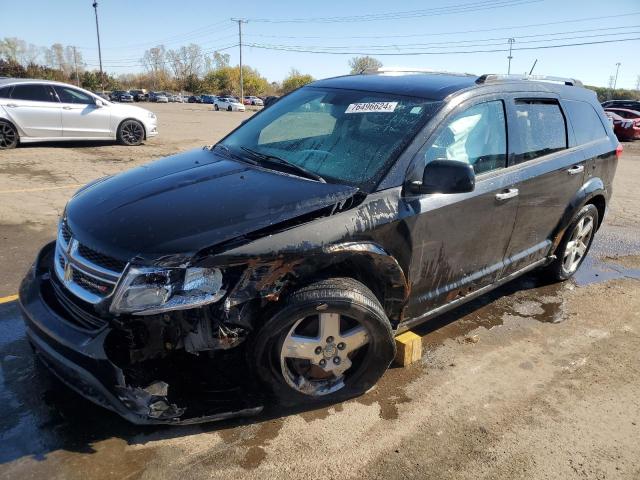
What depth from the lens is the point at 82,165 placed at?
32.6 feet

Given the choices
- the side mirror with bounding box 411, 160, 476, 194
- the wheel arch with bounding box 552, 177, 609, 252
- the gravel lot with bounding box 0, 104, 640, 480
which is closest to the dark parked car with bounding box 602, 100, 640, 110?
the wheel arch with bounding box 552, 177, 609, 252

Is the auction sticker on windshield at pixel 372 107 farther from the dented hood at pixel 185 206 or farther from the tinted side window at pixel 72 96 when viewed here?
the tinted side window at pixel 72 96

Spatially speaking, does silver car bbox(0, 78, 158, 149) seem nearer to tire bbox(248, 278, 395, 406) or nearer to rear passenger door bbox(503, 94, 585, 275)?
rear passenger door bbox(503, 94, 585, 275)

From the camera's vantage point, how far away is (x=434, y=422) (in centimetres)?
281

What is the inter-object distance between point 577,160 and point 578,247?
1.05 m

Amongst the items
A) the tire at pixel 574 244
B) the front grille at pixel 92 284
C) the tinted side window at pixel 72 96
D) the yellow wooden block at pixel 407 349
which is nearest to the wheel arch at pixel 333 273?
the yellow wooden block at pixel 407 349

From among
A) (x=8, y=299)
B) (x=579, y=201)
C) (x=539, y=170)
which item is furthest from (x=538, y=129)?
(x=8, y=299)

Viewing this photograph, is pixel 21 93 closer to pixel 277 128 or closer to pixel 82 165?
pixel 82 165

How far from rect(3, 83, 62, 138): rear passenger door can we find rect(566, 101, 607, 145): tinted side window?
434 inches

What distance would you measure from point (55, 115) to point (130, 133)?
73.5 inches

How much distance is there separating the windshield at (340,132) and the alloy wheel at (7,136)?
959 centimetres

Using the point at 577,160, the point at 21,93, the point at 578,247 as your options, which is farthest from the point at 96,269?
the point at 21,93

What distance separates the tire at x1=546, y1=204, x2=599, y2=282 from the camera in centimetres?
457

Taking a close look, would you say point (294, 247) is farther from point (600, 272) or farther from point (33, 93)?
point (33, 93)
